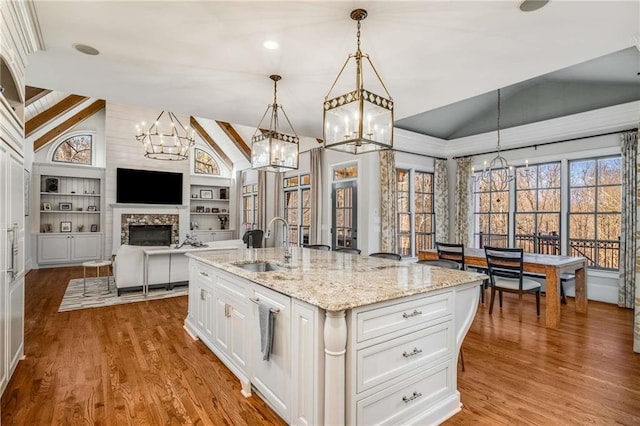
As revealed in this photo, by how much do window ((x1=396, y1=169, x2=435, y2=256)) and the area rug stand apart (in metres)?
4.21

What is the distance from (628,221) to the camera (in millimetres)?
4711

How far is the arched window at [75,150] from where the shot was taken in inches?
338

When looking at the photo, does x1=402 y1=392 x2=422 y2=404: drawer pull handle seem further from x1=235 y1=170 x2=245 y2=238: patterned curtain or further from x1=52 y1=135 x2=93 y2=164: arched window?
x1=52 y1=135 x2=93 y2=164: arched window

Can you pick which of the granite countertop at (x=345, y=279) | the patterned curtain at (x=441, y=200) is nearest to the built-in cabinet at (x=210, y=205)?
the patterned curtain at (x=441, y=200)

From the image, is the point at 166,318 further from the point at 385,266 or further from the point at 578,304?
the point at 578,304

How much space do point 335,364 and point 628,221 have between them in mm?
5333

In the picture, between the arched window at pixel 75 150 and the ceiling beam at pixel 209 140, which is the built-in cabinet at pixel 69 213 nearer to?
the arched window at pixel 75 150

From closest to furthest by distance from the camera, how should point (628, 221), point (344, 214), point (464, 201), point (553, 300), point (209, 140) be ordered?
point (553, 300)
point (628, 221)
point (344, 214)
point (464, 201)
point (209, 140)

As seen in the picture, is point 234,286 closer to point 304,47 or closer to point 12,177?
point 12,177

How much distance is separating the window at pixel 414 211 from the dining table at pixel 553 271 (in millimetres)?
1568

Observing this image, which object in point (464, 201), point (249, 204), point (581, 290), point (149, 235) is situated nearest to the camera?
point (581, 290)

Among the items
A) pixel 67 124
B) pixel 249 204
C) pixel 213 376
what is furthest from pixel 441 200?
pixel 67 124

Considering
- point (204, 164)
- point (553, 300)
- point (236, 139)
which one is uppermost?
point (236, 139)

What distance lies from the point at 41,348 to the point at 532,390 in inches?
177
